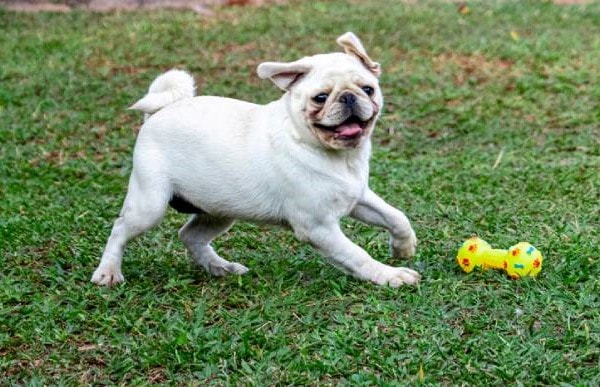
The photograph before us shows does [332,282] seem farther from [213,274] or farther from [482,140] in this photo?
[482,140]

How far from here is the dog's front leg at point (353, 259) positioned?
5152 millimetres

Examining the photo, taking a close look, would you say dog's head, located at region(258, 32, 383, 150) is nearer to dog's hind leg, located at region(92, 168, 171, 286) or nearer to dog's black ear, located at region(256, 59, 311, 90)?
dog's black ear, located at region(256, 59, 311, 90)

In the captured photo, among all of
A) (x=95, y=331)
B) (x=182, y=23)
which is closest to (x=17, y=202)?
(x=95, y=331)

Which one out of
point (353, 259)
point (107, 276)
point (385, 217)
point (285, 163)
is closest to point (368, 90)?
point (285, 163)

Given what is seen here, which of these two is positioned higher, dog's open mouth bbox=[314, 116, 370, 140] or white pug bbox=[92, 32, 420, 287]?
dog's open mouth bbox=[314, 116, 370, 140]

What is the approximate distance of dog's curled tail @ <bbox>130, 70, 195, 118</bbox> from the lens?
5.75m

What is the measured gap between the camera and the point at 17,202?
24.3 ft

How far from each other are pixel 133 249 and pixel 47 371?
178 cm

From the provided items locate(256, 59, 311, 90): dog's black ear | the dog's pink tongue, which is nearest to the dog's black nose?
the dog's pink tongue

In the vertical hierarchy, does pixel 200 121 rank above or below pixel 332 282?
above

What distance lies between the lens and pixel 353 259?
517cm

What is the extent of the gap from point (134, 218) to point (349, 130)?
4.11ft

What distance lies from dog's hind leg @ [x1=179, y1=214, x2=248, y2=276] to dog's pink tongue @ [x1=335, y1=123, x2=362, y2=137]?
1095mm

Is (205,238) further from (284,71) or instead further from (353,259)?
(284,71)
